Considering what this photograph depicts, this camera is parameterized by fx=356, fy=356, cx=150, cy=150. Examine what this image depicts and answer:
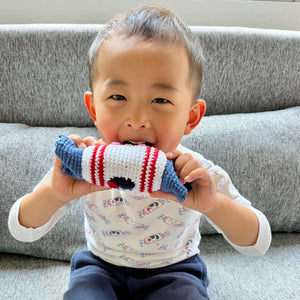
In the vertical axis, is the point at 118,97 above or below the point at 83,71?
above

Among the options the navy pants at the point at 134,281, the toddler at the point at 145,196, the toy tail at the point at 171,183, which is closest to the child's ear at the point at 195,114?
the toddler at the point at 145,196

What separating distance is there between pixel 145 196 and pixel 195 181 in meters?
0.17

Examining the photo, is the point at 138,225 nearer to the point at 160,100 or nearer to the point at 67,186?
the point at 67,186

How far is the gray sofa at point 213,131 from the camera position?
109 centimetres

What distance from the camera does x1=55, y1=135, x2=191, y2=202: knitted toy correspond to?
0.60 m

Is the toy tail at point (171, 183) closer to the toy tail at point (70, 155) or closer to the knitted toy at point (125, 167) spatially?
the knitted toy at point (125, 167)

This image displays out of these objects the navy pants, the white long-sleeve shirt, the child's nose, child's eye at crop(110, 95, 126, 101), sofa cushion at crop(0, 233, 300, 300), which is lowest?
sofa cushion at crop(0, 233, 300, 300)

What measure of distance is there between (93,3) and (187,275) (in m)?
1.04

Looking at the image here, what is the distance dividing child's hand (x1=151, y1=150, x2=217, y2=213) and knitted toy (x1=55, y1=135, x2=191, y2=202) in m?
→ 0.04

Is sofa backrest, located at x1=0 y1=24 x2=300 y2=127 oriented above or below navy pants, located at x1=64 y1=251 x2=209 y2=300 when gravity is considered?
above

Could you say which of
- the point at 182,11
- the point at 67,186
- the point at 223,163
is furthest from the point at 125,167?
the point at 182,11

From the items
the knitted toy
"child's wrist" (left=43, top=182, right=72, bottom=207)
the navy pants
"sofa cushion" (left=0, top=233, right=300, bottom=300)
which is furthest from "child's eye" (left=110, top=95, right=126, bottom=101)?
"sofa cushion" (left=0, top=233, right=300, bottom=300)

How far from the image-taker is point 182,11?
1408 millimetres

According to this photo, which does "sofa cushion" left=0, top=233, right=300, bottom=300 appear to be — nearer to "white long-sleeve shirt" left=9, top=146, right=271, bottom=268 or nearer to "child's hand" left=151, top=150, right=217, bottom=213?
"white long-sleeve shirt" left=9, top=146, right=271, bottom=268
